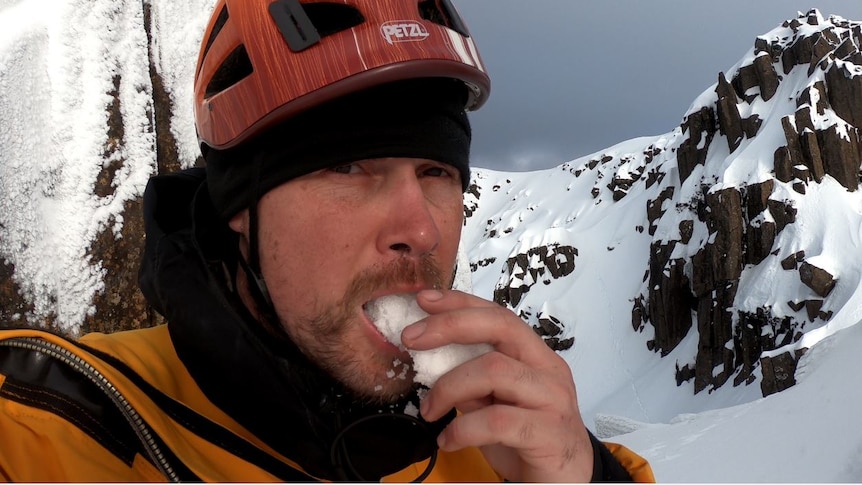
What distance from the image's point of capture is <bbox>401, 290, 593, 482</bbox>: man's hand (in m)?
1.37

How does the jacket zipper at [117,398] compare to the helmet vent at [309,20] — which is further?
the helmet vent at [309,20]

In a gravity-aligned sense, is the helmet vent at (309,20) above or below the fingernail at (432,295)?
above

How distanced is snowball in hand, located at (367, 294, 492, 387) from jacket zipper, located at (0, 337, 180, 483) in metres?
0.70

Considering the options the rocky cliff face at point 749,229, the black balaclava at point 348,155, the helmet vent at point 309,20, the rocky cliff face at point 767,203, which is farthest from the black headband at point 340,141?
the rocky cliff face at point 767,203

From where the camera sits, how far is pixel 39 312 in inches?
196

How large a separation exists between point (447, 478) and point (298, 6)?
6.18 ft

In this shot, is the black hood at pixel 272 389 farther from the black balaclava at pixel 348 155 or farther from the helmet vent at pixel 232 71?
the helmet vent at pixel 232 71

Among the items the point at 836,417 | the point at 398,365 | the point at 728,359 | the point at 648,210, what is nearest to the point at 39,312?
the point at 398,365

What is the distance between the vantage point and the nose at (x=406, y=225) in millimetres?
1737

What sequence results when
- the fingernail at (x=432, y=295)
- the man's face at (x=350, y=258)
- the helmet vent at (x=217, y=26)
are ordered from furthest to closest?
the helmet vent at (x=217, y=26) < the man's face at (x=350, y=258) < the fingernail at (x=432, y=295)

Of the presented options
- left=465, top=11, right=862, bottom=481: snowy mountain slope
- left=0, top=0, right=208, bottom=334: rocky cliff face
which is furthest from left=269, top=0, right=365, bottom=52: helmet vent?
left=465, top=11, right=862, bottom=481: snowy mountain slope

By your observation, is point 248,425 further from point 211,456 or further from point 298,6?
point 298,6

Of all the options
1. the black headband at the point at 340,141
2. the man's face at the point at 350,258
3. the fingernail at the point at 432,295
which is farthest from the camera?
the black headband at the point at 340,141

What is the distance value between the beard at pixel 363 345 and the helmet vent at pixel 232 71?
3.34ft
